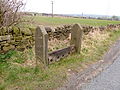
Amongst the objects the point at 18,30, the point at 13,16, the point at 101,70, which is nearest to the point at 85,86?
the point at 101,70

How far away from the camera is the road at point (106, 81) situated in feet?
12.4

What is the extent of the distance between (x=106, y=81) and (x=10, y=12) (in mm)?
3909

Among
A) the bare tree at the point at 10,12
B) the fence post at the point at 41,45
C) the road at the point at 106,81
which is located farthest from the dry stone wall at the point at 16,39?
the road at the point at 106,81

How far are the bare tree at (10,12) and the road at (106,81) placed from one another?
3370 mm

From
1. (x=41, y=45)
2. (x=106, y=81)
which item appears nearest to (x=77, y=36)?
(x=41, y=45)

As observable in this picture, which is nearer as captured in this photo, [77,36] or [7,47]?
[7,47]

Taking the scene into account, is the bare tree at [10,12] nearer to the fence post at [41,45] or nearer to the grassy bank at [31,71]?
the grassy bank at [31,71]

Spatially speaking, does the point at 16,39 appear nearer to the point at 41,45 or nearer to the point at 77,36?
the point at 41,45

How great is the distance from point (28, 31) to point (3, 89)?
8.47ft

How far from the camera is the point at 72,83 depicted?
3936 millimetres

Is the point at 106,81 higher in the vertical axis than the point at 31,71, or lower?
lower

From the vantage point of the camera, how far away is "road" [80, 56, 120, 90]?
3.77m

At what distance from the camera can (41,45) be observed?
443cm

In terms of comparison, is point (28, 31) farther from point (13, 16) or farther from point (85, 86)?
point (85, 86)
